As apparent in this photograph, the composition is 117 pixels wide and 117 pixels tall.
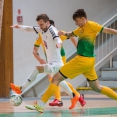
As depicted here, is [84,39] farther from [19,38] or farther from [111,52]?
[111,52]

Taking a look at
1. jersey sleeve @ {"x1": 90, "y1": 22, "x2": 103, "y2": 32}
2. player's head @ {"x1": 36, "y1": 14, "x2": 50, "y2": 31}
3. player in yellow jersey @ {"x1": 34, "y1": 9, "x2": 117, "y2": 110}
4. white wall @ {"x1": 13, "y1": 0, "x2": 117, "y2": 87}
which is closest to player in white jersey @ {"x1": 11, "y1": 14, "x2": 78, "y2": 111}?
player's head @ {"x1": 36, "y1": 14, "x2": 50, "y2": 31}

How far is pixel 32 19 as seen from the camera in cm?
1102

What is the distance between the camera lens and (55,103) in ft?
24.2

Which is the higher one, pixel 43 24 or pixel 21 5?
pixel 21 5

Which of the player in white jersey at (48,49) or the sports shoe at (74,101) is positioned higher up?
the player in white jersey at (48,49)

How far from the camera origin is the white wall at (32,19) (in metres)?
10.9

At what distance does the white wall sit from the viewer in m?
10.9

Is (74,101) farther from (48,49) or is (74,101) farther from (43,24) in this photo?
(43,24)

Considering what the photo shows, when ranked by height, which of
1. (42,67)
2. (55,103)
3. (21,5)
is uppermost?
(21,5)

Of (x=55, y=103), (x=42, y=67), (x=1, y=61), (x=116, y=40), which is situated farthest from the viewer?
(x=116, y=40)

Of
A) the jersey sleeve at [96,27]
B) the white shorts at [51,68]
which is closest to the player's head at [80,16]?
the jersey sleeve at [96,27]

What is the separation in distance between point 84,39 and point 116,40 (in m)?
6.01

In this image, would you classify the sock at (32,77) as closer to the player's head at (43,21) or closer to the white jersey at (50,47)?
the white jersey at (50,47)

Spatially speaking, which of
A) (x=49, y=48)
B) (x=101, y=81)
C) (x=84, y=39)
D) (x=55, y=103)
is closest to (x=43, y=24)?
(x=49, y=48)
